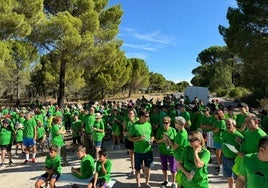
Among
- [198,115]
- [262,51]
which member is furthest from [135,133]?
[262,51]

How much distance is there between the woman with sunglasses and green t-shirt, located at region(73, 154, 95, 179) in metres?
2.61

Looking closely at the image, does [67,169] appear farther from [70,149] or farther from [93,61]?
[93,61]

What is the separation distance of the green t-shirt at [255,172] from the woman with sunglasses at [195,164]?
2.88 feet

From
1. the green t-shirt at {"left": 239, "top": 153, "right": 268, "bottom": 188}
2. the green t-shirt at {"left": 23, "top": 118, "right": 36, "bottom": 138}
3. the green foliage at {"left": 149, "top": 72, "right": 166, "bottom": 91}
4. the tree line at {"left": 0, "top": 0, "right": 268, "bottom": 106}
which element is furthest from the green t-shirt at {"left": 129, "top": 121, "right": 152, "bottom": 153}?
the green foliage at {"left": 149, "top": 72, "right": 166, "bottom": 91}

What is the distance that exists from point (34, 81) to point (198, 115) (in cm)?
3702

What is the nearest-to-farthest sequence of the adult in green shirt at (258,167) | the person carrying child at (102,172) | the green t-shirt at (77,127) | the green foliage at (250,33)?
1. the adult in green shirt at (258,167)
2. the person carrying child at (102,172)
3. the green t-shirt at (77,127)
4. the green foliage at (250,33)

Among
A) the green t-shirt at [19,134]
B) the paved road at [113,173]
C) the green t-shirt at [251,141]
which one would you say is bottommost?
the paved road at [113,173]

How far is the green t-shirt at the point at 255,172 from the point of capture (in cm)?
325

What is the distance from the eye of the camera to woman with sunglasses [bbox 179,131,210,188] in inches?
166

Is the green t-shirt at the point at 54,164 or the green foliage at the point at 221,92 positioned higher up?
the green foliage at the point at 221,92

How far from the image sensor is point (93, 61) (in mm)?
24953

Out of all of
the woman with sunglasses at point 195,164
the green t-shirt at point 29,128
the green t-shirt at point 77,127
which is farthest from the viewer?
the green t-shirt at point 77,127

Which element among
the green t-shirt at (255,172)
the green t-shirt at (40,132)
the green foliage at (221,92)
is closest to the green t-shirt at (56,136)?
the green t-shirt at (40,132)

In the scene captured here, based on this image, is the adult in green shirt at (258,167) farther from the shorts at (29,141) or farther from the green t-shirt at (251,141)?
the shorts at (29,141)
